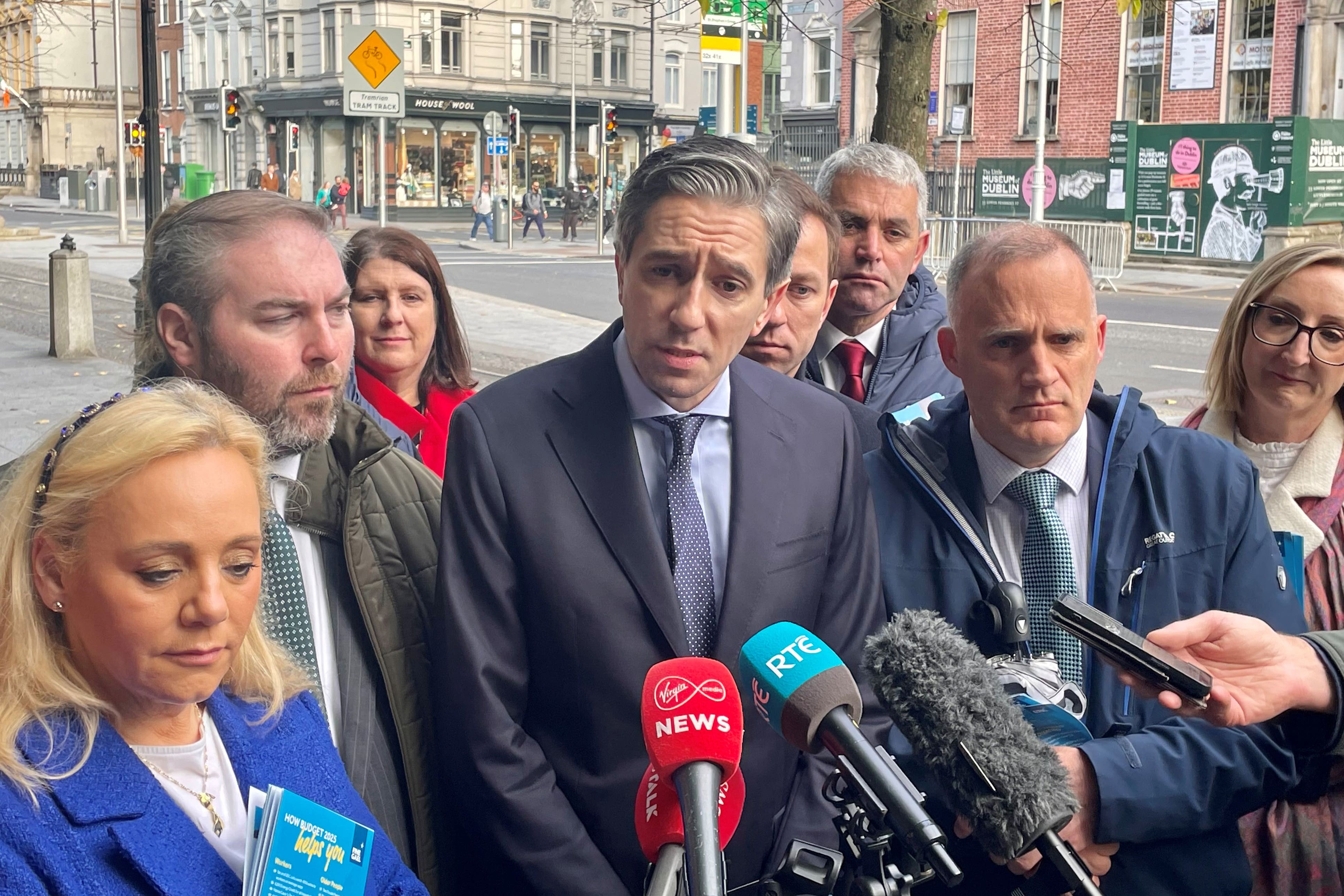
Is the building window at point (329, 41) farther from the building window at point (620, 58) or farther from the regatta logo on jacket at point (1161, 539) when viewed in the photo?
the regatta logo on jacket at point (1161, 539)

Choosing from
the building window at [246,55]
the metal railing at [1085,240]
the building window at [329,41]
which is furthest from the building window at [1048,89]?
the building window at [246,55]

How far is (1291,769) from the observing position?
89.7 inches

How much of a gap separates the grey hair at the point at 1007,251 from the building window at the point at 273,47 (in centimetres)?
5051

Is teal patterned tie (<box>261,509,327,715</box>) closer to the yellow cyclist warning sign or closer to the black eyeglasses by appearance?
the black eyeglasses

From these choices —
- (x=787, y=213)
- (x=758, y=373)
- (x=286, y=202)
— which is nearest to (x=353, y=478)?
(x=286, y=202)

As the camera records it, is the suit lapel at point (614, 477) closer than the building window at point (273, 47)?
Yes

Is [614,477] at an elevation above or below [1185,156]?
below

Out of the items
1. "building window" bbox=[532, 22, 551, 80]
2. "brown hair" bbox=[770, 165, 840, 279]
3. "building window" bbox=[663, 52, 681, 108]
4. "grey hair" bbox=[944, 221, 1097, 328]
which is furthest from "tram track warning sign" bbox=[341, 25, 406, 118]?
"building window" bbox=[663, 52, 681, 108]

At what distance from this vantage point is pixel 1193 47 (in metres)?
26.9

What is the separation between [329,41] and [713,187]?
47896 millimetres

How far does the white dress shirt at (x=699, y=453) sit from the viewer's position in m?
2.45

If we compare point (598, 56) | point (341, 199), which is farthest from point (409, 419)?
point (598, 56)

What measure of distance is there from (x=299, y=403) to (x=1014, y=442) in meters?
1.40

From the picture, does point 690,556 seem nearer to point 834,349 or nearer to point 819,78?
point 834,349
